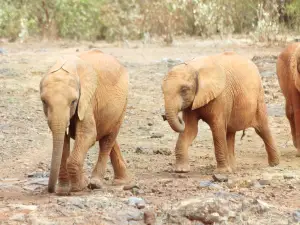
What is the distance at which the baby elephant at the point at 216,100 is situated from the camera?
9.95 meters

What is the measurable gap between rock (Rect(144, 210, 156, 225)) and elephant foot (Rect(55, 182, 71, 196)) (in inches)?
62.5

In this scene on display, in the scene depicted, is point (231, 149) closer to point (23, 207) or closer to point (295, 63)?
point (295, 63)

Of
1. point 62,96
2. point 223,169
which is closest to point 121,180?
point 223,169

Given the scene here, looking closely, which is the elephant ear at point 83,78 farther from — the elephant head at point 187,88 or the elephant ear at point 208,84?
the elephant ear at point 208,84

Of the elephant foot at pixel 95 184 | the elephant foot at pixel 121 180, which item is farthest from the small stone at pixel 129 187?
the elephant foot at pixel 121 180

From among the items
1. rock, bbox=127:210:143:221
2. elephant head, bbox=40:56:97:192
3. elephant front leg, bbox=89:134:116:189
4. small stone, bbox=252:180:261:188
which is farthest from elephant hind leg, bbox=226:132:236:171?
rock, bbox=127:210:143:221

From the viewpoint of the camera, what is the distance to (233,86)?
34.9 ft

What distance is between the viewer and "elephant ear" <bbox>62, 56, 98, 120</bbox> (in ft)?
26.7

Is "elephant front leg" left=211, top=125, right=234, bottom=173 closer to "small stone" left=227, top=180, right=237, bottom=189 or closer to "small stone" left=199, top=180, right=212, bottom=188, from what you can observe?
"small stone" left=199, top=180, right=212, bottom=188

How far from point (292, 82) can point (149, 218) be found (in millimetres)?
5822

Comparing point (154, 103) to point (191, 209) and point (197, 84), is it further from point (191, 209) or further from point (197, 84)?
point (191, 209)

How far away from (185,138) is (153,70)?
996cm

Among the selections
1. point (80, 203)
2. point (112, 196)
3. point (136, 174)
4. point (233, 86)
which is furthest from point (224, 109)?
point (80, 203)

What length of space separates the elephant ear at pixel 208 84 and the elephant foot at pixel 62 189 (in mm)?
2167
